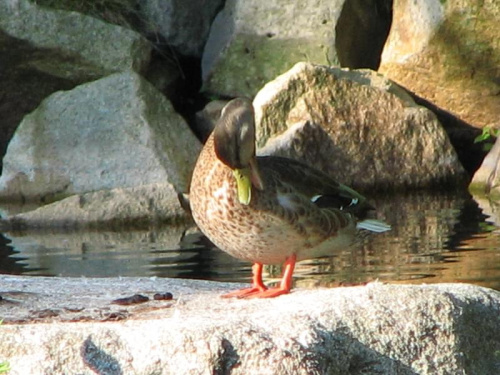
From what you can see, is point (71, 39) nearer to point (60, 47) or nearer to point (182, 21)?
point (60, 47)

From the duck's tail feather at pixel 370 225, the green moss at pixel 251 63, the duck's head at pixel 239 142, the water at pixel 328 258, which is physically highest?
the green moss at pixel 251 63

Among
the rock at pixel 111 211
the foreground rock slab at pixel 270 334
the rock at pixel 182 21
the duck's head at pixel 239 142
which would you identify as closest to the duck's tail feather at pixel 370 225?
the duck's head at pixel 239 142

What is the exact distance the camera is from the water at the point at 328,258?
7.70 meters

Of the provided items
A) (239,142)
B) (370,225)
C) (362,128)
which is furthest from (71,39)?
(239,142)

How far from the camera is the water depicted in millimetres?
7695

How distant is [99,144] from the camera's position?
12.2m

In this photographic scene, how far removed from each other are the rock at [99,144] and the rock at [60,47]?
32.6 inches

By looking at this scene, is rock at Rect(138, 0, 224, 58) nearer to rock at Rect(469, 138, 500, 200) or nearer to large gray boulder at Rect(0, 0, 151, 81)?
large gray boulder at Rect(0, 0, 151, 81)

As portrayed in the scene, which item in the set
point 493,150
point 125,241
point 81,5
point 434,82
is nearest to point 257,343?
point 125,241

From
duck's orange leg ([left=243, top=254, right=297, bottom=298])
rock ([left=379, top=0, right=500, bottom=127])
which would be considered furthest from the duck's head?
rock ([left=379, top=0, right=500, bottom=127])

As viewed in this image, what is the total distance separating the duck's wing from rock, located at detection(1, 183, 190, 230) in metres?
5.08

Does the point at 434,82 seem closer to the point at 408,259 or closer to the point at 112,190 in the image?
the point at 112,190

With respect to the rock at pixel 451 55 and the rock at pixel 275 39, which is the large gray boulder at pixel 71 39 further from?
the rock at pixel 451 55

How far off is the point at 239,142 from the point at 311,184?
0.69 metres
